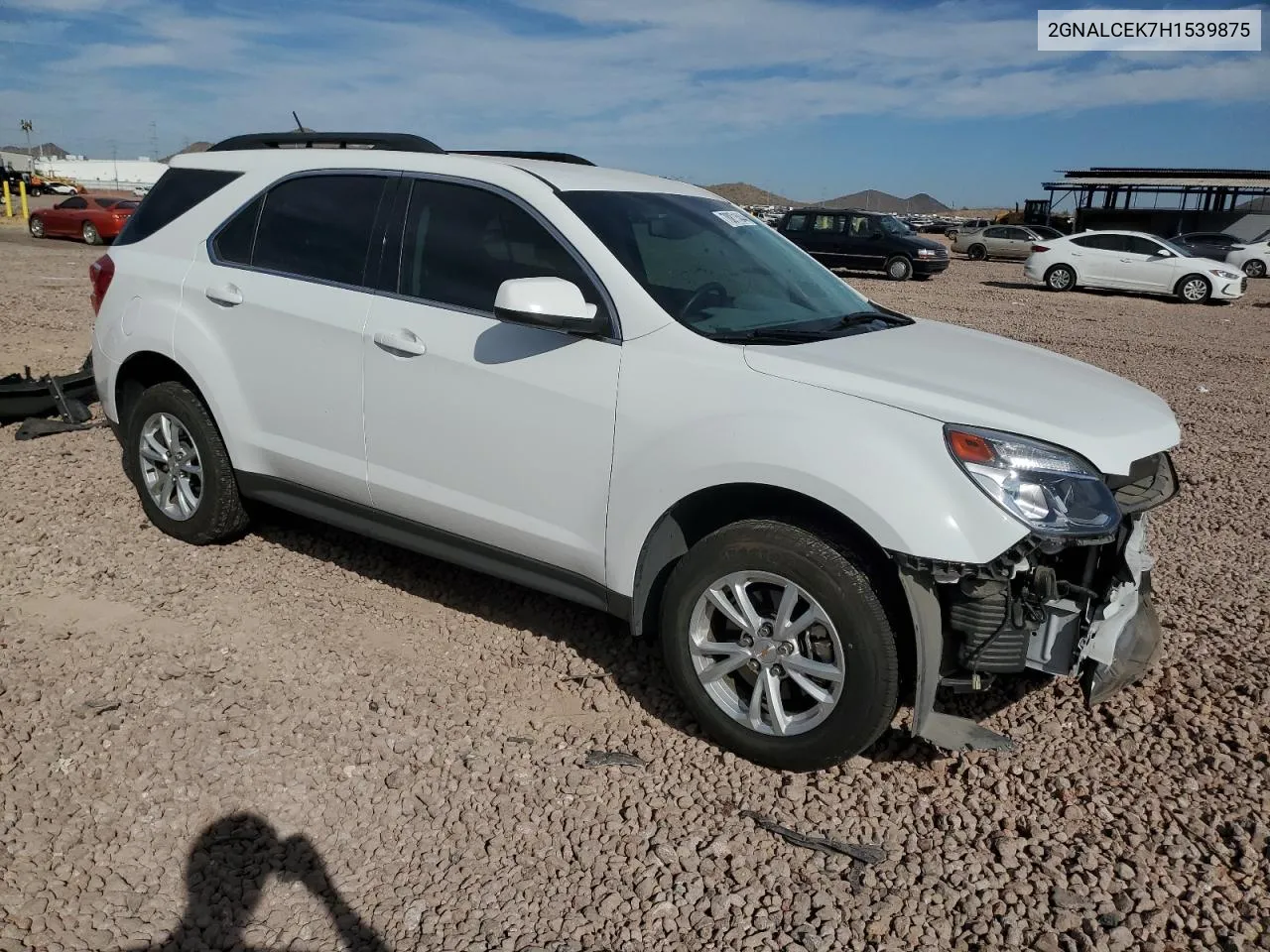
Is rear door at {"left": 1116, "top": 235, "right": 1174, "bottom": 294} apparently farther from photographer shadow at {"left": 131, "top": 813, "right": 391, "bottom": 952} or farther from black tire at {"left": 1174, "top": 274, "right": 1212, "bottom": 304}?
photographer shadow at {"left": 131, "top": 813, "right": 391, "bottom": 952}

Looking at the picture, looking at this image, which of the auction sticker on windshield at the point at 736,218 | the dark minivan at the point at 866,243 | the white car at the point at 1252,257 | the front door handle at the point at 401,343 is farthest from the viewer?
the white car at the point at 1252,257

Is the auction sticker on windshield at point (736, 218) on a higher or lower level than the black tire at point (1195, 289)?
lower

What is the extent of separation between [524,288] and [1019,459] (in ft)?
5.22

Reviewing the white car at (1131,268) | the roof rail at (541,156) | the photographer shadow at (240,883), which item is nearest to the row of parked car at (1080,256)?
the white car at (1131,268)

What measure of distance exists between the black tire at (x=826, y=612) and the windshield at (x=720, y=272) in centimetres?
74

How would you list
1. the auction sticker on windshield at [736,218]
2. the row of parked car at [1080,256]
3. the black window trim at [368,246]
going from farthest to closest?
the row of parked car at [1080,256], the auction sticker on windshield at [736,218], the black window trim at [368,246]

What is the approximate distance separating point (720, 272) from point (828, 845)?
209 cm

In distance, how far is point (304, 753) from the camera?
3354 millimetres

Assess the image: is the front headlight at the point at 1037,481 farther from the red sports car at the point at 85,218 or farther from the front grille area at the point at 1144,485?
the red sports car at the point at 85,218

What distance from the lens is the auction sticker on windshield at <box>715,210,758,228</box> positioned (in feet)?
14.2

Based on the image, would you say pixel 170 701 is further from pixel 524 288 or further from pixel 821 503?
pixel 821 503

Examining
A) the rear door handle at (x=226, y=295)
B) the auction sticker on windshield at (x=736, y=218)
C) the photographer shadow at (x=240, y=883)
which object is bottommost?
the photographer shadow at (x=240, y=883)

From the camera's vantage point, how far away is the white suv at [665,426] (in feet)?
9.67

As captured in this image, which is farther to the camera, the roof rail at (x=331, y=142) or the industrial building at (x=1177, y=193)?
the industrial building at (x=1177, y=193)
